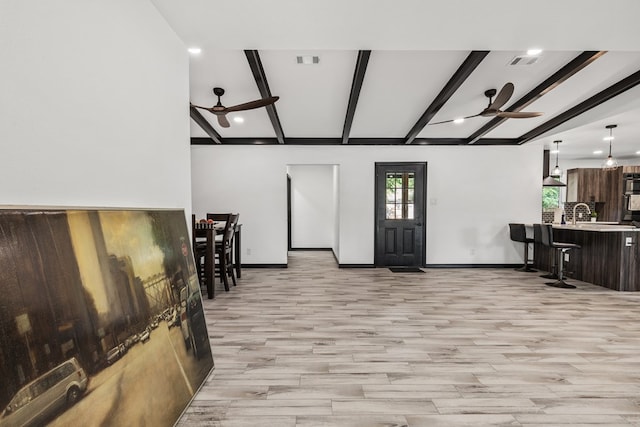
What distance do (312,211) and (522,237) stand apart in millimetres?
5419

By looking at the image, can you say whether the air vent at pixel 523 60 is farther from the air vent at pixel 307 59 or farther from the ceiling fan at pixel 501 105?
the air vent at pixel 307 59

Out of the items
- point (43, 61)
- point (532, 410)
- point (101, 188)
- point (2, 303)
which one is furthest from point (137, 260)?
point (532, 410)

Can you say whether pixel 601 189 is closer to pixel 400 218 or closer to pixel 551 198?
pixel 551 198

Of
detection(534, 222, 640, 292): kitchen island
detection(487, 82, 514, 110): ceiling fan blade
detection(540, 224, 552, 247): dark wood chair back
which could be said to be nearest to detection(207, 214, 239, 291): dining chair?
detection(487, 82, 514, 110): ceiling fan blade

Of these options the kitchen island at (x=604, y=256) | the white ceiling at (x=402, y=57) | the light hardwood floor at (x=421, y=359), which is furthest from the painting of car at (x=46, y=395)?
the kitchen island at (x=604, y=256)

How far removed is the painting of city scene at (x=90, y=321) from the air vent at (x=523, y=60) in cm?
412

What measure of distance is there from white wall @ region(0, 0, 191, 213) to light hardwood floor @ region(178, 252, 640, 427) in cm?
143

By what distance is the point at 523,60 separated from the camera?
12.3 feet

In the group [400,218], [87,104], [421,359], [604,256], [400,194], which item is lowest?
[421,359]

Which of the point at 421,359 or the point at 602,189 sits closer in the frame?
the point at 421,359

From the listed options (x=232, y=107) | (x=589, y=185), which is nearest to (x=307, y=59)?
(x=232, y=107)

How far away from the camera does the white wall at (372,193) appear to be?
6.57 metres

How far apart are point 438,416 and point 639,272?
4941mm

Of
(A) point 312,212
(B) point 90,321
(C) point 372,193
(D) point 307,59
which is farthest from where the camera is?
(A) point 312,212
